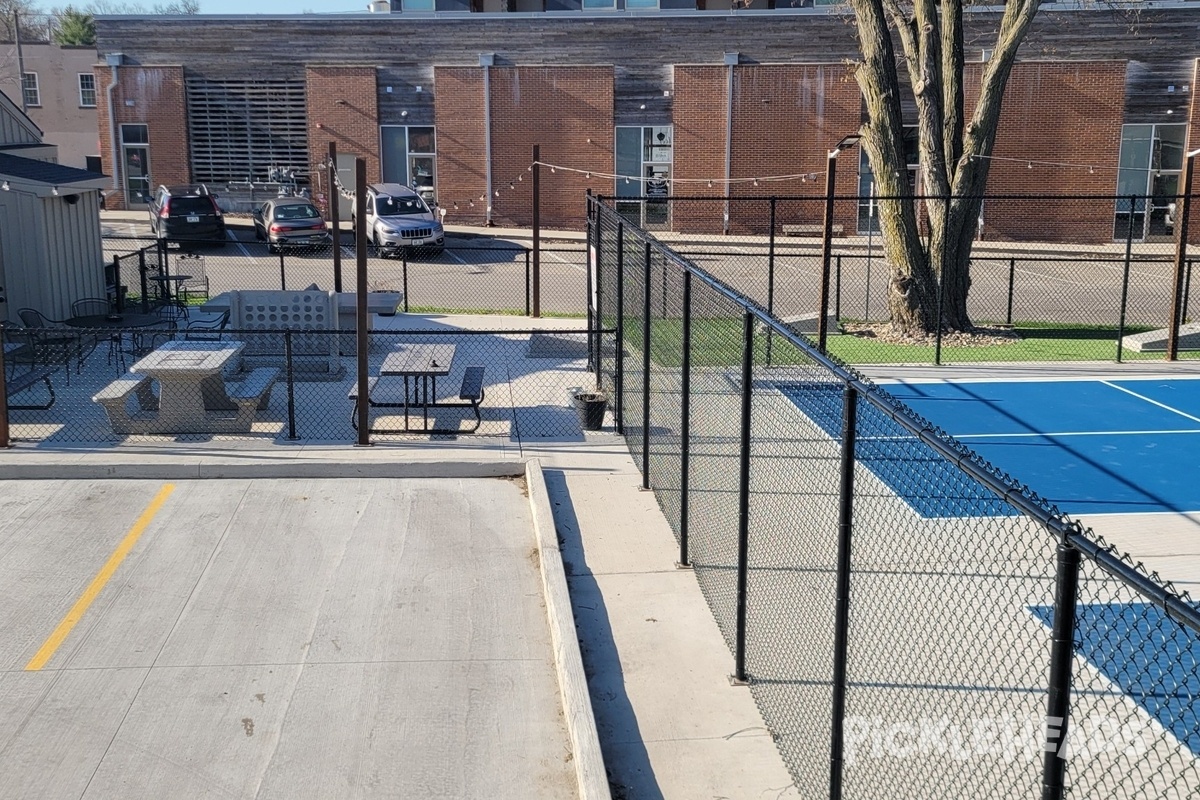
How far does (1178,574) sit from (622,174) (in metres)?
33.3

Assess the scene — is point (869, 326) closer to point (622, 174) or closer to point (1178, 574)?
point (1178, 574)

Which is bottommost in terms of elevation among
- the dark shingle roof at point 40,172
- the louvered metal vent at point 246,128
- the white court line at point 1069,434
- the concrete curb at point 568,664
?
the white court line at point 1069,434

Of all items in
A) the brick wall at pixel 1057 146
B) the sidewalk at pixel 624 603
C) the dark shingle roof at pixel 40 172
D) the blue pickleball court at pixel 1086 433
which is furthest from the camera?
the brick wall at pixel 1057 146

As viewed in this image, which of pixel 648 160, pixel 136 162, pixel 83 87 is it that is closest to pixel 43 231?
pixel 648 160

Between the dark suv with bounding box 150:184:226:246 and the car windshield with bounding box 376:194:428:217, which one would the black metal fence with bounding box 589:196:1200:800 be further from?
the dark suv with bounding box 150:184:226:246

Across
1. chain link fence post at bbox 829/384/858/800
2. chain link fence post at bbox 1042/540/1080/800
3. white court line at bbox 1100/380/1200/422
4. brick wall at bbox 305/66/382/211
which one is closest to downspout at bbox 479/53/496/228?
brick wall at bbox 305/66/382/211

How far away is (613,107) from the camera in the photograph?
40875 mm

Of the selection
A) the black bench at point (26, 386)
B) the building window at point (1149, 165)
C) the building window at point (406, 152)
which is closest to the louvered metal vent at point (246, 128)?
the building window at point (406, 152)

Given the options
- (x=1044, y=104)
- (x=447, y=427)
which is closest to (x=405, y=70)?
(x=1044, y=104)

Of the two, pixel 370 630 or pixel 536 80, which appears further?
pixel 536 80

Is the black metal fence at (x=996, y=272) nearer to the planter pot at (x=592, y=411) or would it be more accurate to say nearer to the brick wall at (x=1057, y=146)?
the brick wall at (x=1057, y=146)

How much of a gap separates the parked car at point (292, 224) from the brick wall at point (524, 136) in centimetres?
753

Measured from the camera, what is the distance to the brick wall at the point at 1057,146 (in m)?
39.5

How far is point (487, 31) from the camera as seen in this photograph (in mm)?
40875
